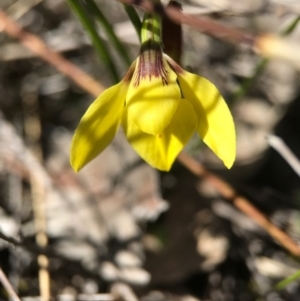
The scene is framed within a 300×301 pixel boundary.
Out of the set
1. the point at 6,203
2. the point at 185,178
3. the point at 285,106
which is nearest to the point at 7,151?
the point at 6,203

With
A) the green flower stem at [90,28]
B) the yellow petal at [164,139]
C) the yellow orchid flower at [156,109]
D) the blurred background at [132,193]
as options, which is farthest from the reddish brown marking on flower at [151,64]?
the blurred background at [132,193]

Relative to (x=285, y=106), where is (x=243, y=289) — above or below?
below

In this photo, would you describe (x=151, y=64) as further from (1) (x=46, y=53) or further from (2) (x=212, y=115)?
(1) (x=46, y=53)

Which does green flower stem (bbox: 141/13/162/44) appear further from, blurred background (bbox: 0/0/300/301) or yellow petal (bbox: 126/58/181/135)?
blurred background (bbox: 0/0/300/301)

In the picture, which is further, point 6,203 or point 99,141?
point 6,203

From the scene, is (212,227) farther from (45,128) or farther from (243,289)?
(45,128)

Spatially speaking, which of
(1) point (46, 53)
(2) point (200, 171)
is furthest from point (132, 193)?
(1) point (46, 53)
